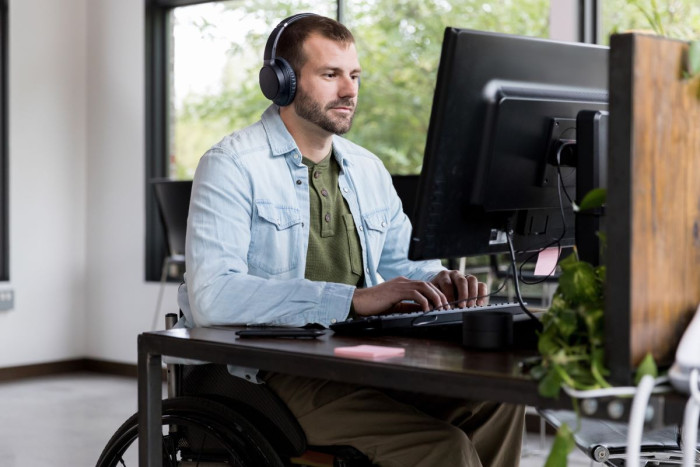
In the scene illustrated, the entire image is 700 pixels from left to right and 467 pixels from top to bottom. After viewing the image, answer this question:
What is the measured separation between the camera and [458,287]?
1.60 metres

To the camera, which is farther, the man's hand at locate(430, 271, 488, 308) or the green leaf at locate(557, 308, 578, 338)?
the man's hand at locate(430, 271, 488, 308)

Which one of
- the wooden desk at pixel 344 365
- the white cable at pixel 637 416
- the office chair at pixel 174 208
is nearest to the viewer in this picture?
the white cable at pixel 637 416

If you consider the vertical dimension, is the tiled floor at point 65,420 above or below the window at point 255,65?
below

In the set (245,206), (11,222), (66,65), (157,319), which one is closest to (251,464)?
(245,206)

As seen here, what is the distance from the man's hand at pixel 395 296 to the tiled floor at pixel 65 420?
1.98m

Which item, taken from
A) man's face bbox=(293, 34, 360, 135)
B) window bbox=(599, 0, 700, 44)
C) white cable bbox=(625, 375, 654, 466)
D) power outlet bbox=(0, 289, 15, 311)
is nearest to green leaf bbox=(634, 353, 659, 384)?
white cable bbox=(625, 375, 654, 466)

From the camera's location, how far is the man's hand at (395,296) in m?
1.46

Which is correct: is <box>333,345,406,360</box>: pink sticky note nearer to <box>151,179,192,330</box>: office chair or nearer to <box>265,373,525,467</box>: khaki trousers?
<box>265,373,525,467</box>: khaki trousers

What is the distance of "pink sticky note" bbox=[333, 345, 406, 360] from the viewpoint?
113 centimetres

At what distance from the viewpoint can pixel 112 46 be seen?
17.6 feet

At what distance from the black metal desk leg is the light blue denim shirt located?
17 centimetres

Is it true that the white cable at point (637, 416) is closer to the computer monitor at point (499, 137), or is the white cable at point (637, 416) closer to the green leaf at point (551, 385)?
the green leaf at point (551, 385)

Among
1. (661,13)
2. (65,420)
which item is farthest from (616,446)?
(65,420)

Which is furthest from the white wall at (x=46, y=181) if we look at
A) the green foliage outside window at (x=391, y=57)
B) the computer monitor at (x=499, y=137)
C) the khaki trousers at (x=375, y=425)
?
the computer monitor at (x=499, y=137)
